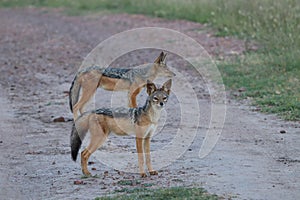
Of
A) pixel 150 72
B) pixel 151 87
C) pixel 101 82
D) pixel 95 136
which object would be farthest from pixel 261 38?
pixel 95 136

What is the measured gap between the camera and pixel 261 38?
50.7 ft

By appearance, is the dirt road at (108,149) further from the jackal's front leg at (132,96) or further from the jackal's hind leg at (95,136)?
the jackal's front leg at (132,96)

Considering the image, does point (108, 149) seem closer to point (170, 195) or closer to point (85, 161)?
point (85, 161)

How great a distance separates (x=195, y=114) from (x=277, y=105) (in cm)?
118

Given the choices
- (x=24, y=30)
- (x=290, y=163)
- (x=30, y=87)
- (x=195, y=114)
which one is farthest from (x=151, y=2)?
(x=290, y=163)

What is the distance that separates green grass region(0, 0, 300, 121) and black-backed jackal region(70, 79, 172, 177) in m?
3.12

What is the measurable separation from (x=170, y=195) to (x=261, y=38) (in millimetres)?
9708

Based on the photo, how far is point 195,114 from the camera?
10.5 m

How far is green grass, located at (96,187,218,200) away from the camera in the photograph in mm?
6152

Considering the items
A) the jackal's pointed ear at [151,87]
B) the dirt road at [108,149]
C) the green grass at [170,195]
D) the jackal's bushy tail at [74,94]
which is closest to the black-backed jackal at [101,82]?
the jackal's bushy tail at [74,94]

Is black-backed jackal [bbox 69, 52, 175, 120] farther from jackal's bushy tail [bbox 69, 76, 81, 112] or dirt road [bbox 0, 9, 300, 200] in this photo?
dirt road [bbox 0, 9, 300, 200]

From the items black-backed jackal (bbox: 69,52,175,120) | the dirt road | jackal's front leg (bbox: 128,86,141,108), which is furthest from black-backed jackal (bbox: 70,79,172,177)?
black-backed jackal (bbox: 69,52,175,120)

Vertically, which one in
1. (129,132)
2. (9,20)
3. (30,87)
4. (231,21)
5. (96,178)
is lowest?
(96,178)

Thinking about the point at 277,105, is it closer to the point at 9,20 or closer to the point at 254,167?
the point at 254,167
